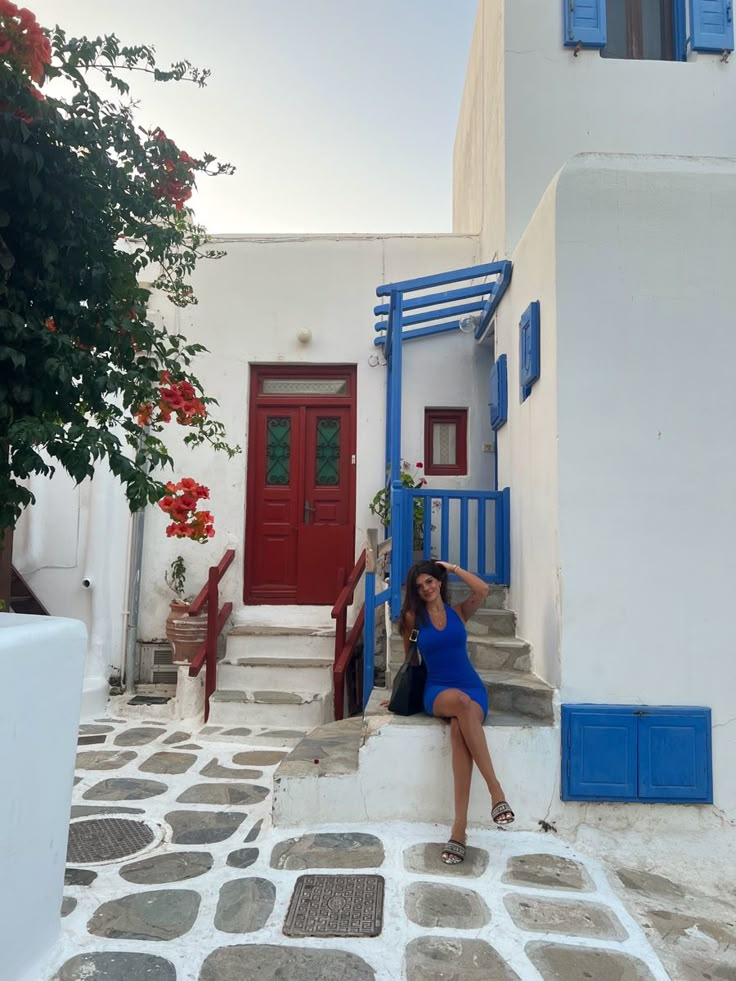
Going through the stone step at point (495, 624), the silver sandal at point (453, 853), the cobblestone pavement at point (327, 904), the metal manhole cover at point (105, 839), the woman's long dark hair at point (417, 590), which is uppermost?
the woman's long dark hair at point (417, 590)

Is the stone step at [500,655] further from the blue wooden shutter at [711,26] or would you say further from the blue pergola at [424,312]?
the blue wooden shutter at [711,26]

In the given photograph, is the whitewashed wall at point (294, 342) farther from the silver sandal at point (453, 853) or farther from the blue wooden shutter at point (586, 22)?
the silver sandal at point (453, 853)

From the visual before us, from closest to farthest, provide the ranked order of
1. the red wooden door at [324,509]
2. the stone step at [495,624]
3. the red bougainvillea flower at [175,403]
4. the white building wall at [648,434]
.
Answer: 1. the red bougainvillea flower at [175,403]
2. the white building wall at [648,434]
3. the stone step at [495,624]
4. the red wooden door at [324,509]

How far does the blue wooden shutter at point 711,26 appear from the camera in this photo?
198 inches

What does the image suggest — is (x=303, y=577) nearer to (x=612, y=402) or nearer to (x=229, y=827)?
(x=229, y=827)

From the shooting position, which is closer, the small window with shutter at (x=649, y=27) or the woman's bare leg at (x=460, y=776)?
the woman's bare leg at (x=460, y=776)

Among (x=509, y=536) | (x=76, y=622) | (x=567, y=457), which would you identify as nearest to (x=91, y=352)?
(x=76, y=622)

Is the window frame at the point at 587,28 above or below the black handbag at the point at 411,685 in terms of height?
above

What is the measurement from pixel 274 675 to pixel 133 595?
5.27 ft

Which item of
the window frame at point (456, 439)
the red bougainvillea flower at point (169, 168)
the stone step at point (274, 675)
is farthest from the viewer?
the window frame at point (456, 439)

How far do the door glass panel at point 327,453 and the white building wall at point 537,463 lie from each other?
2160mm

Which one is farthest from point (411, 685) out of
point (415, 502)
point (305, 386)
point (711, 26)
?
point (711, 26)

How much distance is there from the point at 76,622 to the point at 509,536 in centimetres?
291

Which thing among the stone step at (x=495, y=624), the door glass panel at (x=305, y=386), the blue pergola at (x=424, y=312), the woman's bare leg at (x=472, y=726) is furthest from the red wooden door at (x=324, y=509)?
the woman's bare leg at (x=472, y=726)
